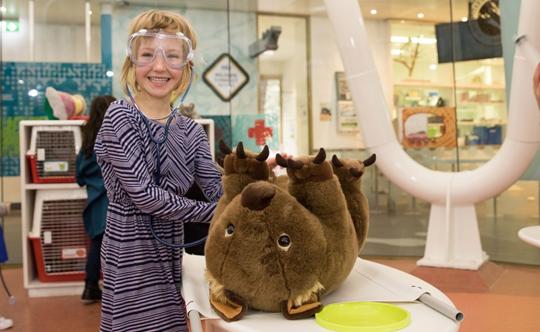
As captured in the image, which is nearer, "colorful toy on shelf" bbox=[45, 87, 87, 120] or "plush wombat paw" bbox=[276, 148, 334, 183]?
"plush wombat paw" bbox=[276, 148, 334, 183]

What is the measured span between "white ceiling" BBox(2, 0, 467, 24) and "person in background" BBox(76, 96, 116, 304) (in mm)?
2316

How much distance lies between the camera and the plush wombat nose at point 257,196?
2.94ft

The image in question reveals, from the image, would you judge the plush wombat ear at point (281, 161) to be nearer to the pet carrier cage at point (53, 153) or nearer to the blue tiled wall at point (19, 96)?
the pet carrier cage at point (53, 153)

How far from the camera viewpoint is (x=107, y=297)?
4.42 feet

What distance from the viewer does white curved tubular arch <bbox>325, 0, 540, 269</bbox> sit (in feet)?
11.0

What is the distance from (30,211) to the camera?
378cm

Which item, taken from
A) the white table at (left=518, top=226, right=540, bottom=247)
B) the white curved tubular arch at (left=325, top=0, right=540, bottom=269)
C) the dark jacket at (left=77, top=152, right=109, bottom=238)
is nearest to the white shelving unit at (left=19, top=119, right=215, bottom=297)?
the dark jacket at (left=77, top=152, right=109, bottom=238)

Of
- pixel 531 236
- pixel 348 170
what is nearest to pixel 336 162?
pixel 348 170

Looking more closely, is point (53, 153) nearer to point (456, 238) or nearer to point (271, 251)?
point (456, 238)

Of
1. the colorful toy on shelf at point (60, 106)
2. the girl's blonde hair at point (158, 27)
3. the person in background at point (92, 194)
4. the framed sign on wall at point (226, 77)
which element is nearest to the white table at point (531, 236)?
the girl's blonde hair at point (158, 27)

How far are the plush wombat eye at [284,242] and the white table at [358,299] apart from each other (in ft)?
0.44

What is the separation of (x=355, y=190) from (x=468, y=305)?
2.38 metres

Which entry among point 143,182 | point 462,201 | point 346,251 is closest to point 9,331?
point 143,182

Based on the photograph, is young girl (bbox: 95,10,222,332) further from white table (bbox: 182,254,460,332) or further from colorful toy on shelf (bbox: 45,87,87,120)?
colorful toy on shelf (bbox: 45,87,87,120)
